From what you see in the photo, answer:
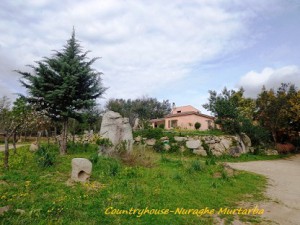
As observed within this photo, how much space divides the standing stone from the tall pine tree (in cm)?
646

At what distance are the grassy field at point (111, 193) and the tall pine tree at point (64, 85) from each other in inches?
183

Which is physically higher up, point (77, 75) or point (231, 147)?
point (77, 75)

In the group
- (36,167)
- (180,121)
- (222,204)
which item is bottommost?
(222,204)

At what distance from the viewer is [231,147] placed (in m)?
19.5

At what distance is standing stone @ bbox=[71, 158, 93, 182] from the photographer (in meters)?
6.80

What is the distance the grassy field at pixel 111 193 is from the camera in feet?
15.1

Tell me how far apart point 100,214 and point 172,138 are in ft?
48.9

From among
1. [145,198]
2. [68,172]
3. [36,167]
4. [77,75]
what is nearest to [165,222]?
[145,198]

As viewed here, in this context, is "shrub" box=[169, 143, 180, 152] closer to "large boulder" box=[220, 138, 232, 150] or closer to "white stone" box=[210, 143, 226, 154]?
"white stone" box=[210, 143, 226, 154]

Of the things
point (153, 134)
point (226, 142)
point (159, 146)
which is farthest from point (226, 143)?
point (153, 134)

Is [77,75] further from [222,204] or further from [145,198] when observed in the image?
[222,204]

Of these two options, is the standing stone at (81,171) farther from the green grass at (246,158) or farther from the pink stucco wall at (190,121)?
the pink stucco wall at (190,121)

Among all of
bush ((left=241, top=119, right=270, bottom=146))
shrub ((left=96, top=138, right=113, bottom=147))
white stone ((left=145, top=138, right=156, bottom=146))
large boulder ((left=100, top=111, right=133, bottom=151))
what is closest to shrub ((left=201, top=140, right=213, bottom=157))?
white stone ((left=145, top=138, right=156, bottom=146))

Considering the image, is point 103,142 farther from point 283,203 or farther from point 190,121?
point 190,121
